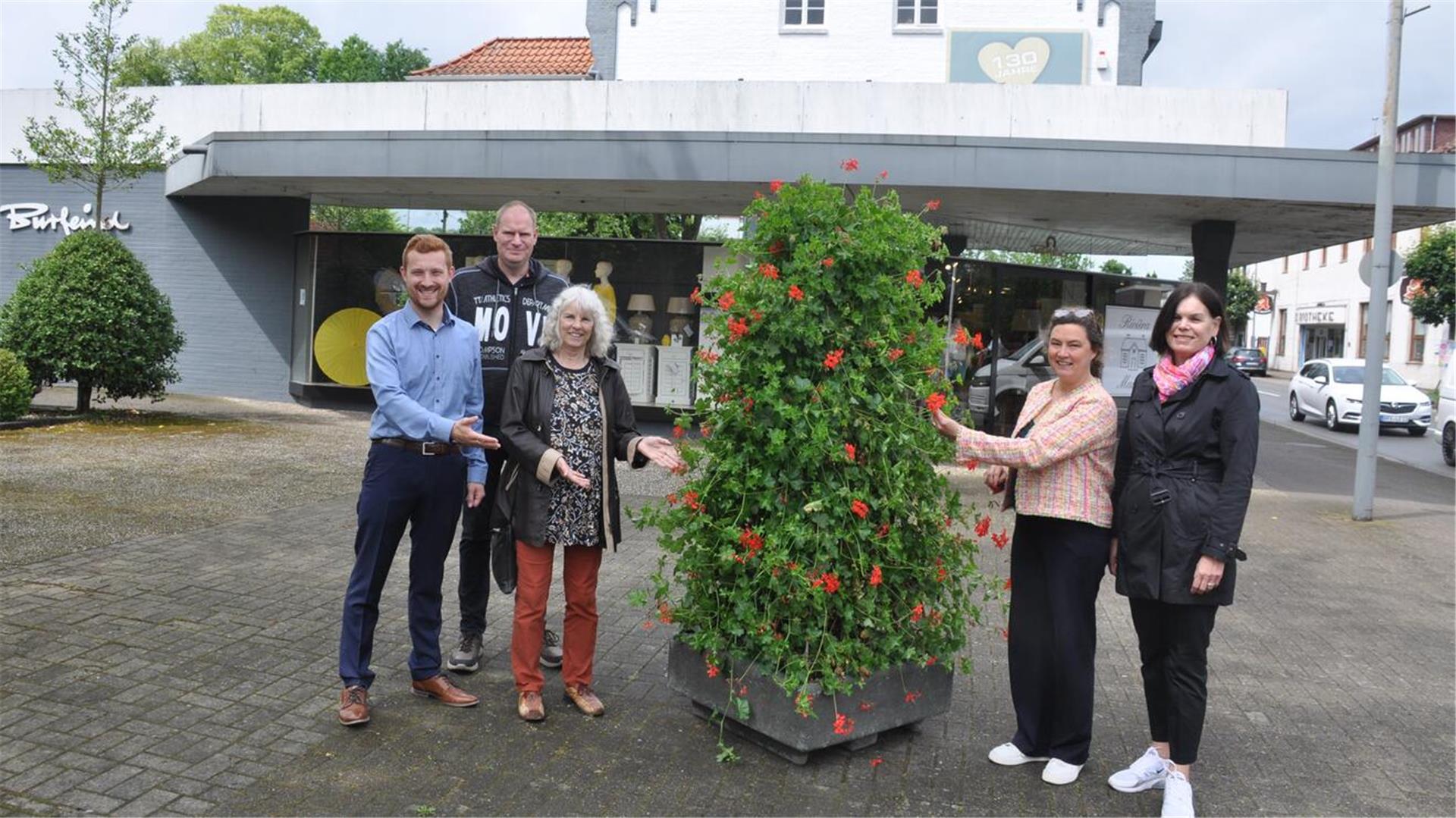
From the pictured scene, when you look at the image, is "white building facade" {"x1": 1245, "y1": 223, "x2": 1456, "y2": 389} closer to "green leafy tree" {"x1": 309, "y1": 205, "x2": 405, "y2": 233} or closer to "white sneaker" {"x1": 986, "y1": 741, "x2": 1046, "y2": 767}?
"green leafy tree" {"x1": 309, "y1": 205, "x2": 405, "y2": 233}

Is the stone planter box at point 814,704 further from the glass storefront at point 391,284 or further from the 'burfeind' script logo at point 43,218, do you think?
the 'burfeind' script logo at point 43,218

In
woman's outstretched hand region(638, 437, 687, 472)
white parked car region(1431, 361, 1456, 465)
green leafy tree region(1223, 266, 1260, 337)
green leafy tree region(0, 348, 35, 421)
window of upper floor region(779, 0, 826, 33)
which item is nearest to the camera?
woman's outstretched hand region(638, 437, 687, 472)

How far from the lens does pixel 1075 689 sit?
4.17 meters

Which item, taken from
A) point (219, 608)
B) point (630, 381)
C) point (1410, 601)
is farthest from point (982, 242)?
point (219, 608)

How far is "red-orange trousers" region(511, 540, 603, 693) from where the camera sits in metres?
4.62

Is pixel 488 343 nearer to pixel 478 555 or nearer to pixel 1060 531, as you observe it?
pixel 478 555

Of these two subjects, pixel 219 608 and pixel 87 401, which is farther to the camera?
pixel 87 401

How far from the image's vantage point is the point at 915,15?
25094mm

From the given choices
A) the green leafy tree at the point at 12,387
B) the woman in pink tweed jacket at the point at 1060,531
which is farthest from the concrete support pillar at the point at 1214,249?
the green leafy tree at the point at 12,387

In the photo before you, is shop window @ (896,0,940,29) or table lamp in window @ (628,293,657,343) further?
shop window @ (896,0,940,29)

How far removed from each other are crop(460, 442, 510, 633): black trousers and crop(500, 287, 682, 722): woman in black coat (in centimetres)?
50

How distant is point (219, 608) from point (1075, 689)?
14.6ft

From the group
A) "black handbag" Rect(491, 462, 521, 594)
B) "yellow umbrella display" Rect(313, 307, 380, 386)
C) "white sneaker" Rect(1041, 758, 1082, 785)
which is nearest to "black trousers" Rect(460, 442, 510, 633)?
"black handbag" Rect(491, 462, 521, 594)

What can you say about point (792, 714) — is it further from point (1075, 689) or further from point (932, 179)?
point (932, 179)
